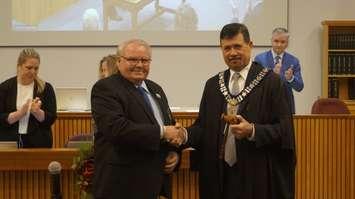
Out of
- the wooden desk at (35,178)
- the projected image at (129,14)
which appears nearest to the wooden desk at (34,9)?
the projected image at (129,14)

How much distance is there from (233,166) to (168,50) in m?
5.18

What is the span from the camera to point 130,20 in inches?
306

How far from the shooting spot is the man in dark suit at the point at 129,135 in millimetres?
2516

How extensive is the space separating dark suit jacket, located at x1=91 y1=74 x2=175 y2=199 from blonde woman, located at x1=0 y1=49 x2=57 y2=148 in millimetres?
1438

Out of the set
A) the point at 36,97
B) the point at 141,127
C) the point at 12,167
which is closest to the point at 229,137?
the point at 141,127

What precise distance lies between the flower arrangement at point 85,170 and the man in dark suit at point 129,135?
0.26 meters

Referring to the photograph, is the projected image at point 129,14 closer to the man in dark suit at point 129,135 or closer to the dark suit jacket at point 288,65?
the dark suit jacket at point 288,65

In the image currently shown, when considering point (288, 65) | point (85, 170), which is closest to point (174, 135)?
point (85, 170)

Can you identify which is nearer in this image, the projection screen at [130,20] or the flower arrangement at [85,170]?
the flower arrangement at [85,170]

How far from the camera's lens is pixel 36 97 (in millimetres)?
4016

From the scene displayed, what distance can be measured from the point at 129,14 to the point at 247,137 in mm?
5407

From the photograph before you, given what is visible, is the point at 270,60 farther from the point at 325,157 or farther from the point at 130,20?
the point at 130,20

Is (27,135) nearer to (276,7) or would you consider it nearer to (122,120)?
(122,120)

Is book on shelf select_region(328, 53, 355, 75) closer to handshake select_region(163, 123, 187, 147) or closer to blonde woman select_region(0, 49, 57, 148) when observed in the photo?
blonde woman select_region(0, 49, 57, 148)
